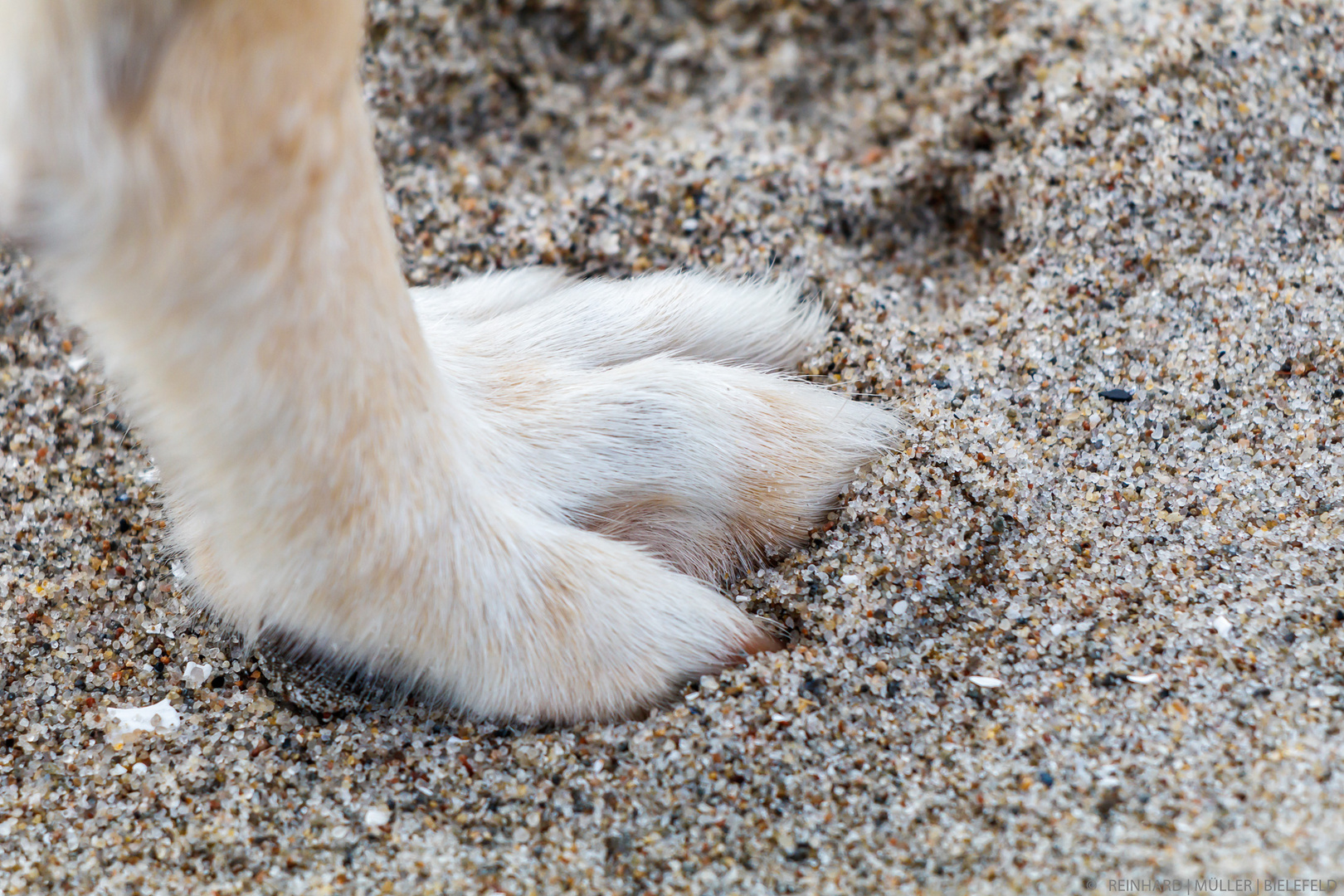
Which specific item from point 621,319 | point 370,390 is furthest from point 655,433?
point 370,390

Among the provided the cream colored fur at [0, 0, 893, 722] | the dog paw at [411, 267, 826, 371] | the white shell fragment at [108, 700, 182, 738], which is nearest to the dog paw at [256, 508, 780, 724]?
the cream colored fur at [0, 0, 893, 722]

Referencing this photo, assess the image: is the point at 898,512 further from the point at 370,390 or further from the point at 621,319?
the point at 370,390

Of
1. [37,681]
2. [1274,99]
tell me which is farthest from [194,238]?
[1274,99]

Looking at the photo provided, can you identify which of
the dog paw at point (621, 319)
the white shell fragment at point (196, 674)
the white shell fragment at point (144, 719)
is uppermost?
the dog paw at point (621, 319)

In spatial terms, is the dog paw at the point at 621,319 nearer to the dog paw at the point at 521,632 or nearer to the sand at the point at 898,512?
the sand at the point at 898,512

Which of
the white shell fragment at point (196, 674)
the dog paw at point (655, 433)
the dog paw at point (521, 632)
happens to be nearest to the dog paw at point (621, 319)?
the dog paw at point (655, 433)

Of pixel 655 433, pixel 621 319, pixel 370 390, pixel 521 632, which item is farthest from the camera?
pixel 621 319

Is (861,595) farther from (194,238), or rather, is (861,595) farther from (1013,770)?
(194,238)

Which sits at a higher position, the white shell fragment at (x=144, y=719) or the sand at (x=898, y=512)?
the sand at (x=898, y=512)
